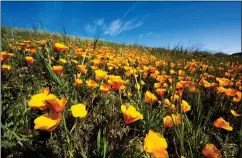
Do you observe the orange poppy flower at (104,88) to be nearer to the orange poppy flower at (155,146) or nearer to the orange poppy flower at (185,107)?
the orange poppy flower at (185,107)

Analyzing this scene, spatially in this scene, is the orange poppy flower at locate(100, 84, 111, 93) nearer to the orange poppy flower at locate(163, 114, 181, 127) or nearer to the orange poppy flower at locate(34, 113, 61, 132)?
the orange poppy flower at locate(163, 114, 181, 127)

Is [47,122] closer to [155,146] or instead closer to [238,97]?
[155,146]

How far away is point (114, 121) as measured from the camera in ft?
6.90

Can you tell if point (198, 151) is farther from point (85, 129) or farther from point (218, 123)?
point (85, 129)

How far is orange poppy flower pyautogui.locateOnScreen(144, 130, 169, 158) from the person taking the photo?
1.29m

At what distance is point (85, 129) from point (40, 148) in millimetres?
490

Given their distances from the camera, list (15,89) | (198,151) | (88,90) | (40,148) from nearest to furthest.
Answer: (40,148), (198,151), (15,89), (88,90)

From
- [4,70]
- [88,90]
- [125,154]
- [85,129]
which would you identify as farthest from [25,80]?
[125,154]

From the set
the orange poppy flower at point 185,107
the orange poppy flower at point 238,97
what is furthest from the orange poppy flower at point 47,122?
the orange poppy flower at point 238,97

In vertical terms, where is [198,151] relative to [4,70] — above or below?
below

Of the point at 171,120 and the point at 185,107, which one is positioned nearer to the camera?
the point at 171,120

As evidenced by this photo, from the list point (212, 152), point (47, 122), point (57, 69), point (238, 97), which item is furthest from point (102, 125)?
point (238, 97)

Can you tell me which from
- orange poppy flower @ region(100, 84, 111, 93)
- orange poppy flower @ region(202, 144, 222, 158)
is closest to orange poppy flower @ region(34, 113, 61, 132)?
orange poppy flower @ region(100, 84, 111, 93)

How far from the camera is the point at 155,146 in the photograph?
1326mm
